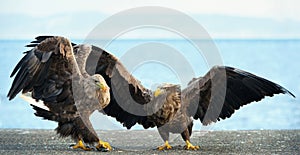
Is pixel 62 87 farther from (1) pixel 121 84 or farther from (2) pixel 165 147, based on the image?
(2) pixel 165 147

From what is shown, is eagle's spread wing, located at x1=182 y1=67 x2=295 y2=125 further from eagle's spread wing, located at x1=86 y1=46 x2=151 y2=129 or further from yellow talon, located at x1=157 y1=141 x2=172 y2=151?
eagle's spread wing, located at x1=86 y1=46 x2=151 y2=129

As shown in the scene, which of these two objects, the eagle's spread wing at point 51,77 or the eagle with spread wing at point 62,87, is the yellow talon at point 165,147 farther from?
the eagle's spread wing at point 51,77

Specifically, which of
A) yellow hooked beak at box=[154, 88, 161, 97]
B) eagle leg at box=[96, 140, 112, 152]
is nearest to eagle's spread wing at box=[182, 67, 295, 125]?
yellow hooked beak at box=[154, 88, 161, 97]

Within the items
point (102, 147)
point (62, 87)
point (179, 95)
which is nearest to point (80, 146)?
point (102, 147)

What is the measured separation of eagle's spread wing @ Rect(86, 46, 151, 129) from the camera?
37.6 ft

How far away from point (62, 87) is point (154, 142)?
7.70 ft

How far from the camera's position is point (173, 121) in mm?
11031

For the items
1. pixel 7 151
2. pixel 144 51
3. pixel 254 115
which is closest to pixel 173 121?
pixel 144 51

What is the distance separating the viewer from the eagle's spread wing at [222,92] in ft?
36.1

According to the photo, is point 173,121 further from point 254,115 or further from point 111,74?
point 254,115

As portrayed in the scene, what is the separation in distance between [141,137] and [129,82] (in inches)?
76.7

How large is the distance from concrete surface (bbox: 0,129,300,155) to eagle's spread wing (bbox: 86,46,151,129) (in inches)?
22.6

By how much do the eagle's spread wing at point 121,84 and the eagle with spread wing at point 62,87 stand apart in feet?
2.47

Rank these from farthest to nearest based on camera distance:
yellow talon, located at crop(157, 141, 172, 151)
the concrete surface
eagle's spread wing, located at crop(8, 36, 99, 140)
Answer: yellow talon, located at crop(157, 141, 172, 151), the concrete surface, eagle's spread wing, located at crop(8, 36, 99, 140)
